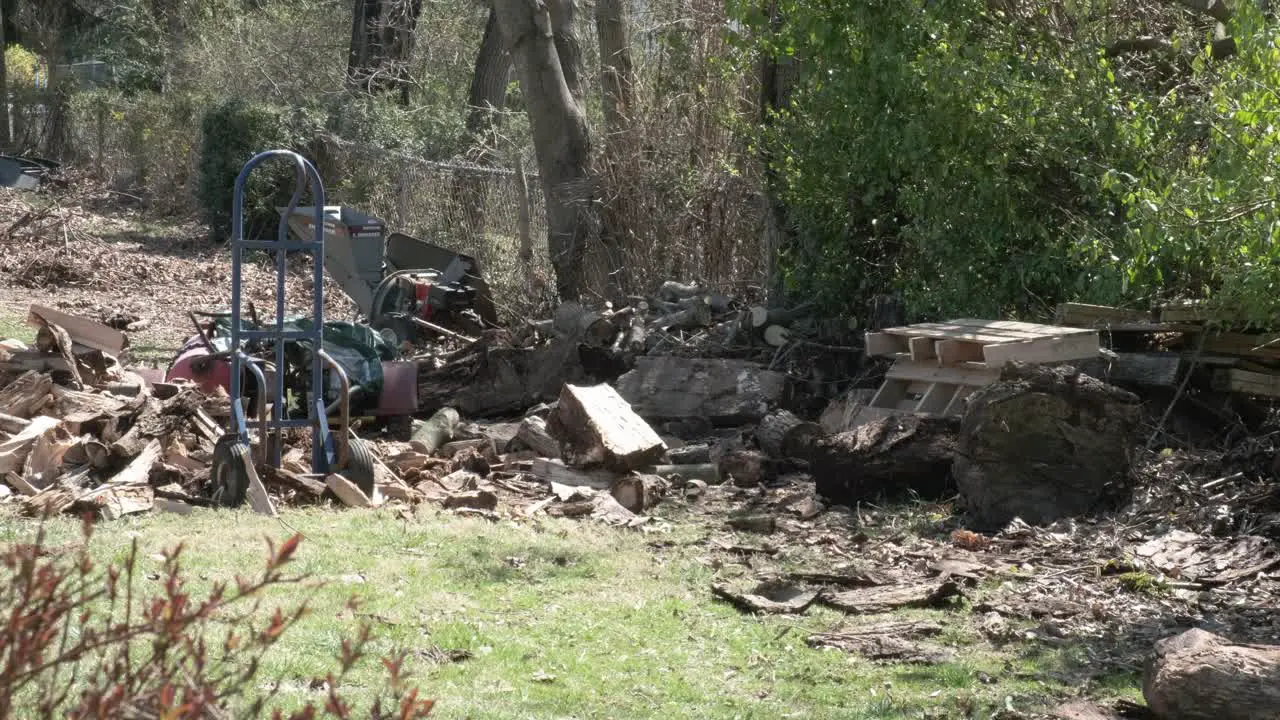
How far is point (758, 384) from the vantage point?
1162cm

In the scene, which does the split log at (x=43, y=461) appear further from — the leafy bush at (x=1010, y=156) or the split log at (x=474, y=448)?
the leafy bush at (x=1010, y=156)

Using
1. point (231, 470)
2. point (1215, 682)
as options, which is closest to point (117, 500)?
point (231, 470)

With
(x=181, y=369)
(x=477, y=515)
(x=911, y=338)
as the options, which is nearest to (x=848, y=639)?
(x=477, y=515)

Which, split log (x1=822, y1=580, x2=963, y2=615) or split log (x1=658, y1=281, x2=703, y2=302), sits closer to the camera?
split log (x1=822, y1=580, x2=963, y2=615)

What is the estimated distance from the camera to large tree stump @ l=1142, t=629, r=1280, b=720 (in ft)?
15.3

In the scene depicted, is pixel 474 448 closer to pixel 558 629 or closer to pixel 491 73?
pixel 558 629

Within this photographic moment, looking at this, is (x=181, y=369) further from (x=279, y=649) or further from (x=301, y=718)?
(x=301, y=718)

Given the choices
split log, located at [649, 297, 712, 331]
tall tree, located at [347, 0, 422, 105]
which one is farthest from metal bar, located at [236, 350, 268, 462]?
tall tree, located at [347, 0, 422, 105]

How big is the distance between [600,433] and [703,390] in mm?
2249

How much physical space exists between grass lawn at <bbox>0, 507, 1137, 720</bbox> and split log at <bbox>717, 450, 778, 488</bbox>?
1826 millimetres

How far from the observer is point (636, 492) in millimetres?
9047

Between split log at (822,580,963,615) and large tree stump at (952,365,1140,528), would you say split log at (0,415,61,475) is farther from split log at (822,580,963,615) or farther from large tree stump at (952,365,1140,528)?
large tree stump at (952,365,1140,528)

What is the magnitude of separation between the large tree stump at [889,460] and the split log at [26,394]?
5.19 meters

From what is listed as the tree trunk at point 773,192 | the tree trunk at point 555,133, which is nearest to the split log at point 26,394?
the tree trunk at point 773,192
